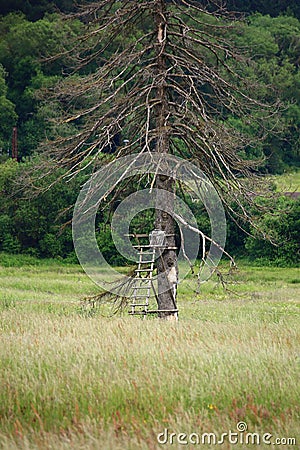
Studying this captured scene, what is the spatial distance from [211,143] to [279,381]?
21.0 ft

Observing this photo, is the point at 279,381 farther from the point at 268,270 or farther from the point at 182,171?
the point at 268,270

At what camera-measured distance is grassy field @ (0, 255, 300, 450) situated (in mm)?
6723

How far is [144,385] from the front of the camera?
8.07 meters

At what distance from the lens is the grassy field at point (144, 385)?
672cm

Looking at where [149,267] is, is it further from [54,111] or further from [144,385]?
[54,111]

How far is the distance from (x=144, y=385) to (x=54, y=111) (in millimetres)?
37127

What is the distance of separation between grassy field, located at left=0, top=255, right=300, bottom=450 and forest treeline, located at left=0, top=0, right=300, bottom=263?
6431mm

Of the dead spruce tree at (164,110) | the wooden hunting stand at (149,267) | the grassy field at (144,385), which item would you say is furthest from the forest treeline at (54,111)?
the grassy field at (144,385)

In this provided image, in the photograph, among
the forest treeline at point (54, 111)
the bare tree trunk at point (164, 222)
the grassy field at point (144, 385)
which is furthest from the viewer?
the forest treeline at point (54, 111)

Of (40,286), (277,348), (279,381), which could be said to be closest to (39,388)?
(279,381)

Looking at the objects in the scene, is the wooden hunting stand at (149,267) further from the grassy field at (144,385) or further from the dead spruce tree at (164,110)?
the grassy field at (144,385)

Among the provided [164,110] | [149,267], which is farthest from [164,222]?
[164,110]

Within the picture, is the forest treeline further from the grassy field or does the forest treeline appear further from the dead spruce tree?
the grassy field

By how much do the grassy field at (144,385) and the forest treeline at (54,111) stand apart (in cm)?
643
